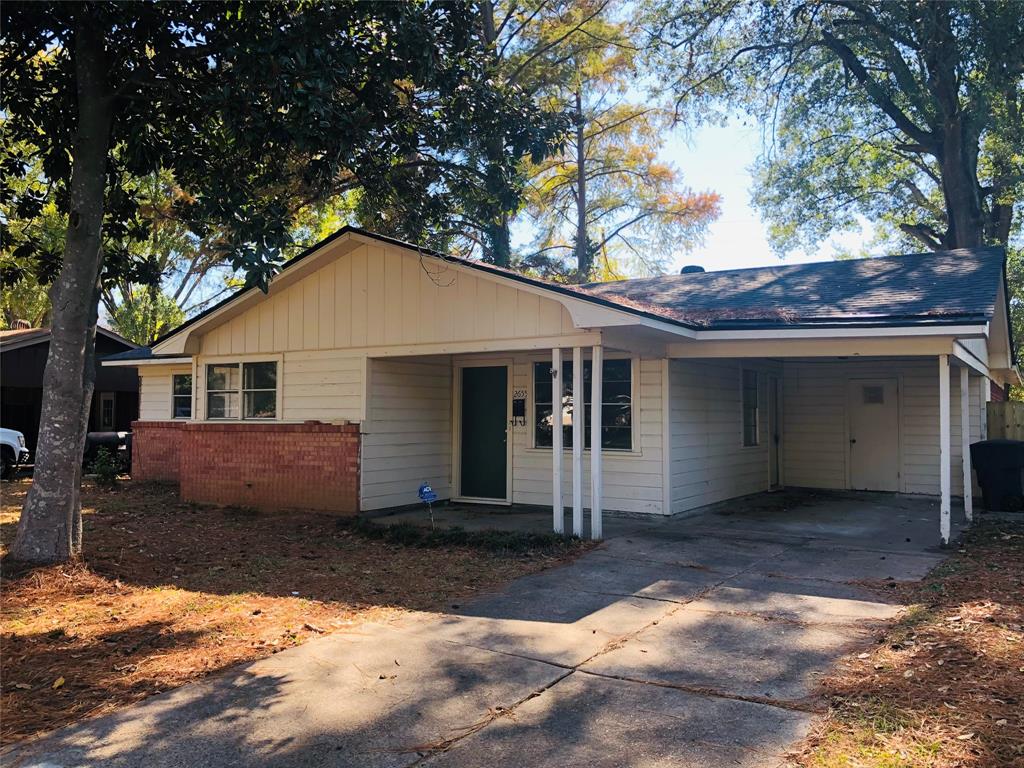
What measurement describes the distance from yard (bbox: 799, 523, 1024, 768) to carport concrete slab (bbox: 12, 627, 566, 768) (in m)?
1.63

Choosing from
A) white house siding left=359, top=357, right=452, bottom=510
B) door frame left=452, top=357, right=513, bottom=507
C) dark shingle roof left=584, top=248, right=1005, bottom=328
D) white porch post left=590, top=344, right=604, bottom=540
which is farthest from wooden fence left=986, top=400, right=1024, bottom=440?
white house siding left=359, top=357, right=452, bottom=510

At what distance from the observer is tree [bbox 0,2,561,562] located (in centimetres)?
694

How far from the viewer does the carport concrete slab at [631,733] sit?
3375 millimetres

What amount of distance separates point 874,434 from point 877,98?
12.4m

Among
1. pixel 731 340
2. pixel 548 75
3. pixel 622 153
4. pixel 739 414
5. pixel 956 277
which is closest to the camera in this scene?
pixel 731 340

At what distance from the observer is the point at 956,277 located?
10.6m

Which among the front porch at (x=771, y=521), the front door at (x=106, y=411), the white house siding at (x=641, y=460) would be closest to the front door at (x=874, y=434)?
the front porch at (x=771, y=521)

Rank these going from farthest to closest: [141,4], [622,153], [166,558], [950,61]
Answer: [622,153], [950,61], [166,558], [141,4]

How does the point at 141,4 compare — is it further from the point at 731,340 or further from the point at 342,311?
the point at 731,340

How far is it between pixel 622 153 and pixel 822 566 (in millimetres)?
24274

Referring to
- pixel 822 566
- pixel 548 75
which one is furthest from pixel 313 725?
pixel 548 75

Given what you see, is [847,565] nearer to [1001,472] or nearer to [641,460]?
[641,460]

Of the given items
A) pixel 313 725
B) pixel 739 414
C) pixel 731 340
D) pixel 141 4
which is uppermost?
pixel 141 4

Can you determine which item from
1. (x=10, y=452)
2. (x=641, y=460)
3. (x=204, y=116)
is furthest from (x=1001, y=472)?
(x=10, y=452)
